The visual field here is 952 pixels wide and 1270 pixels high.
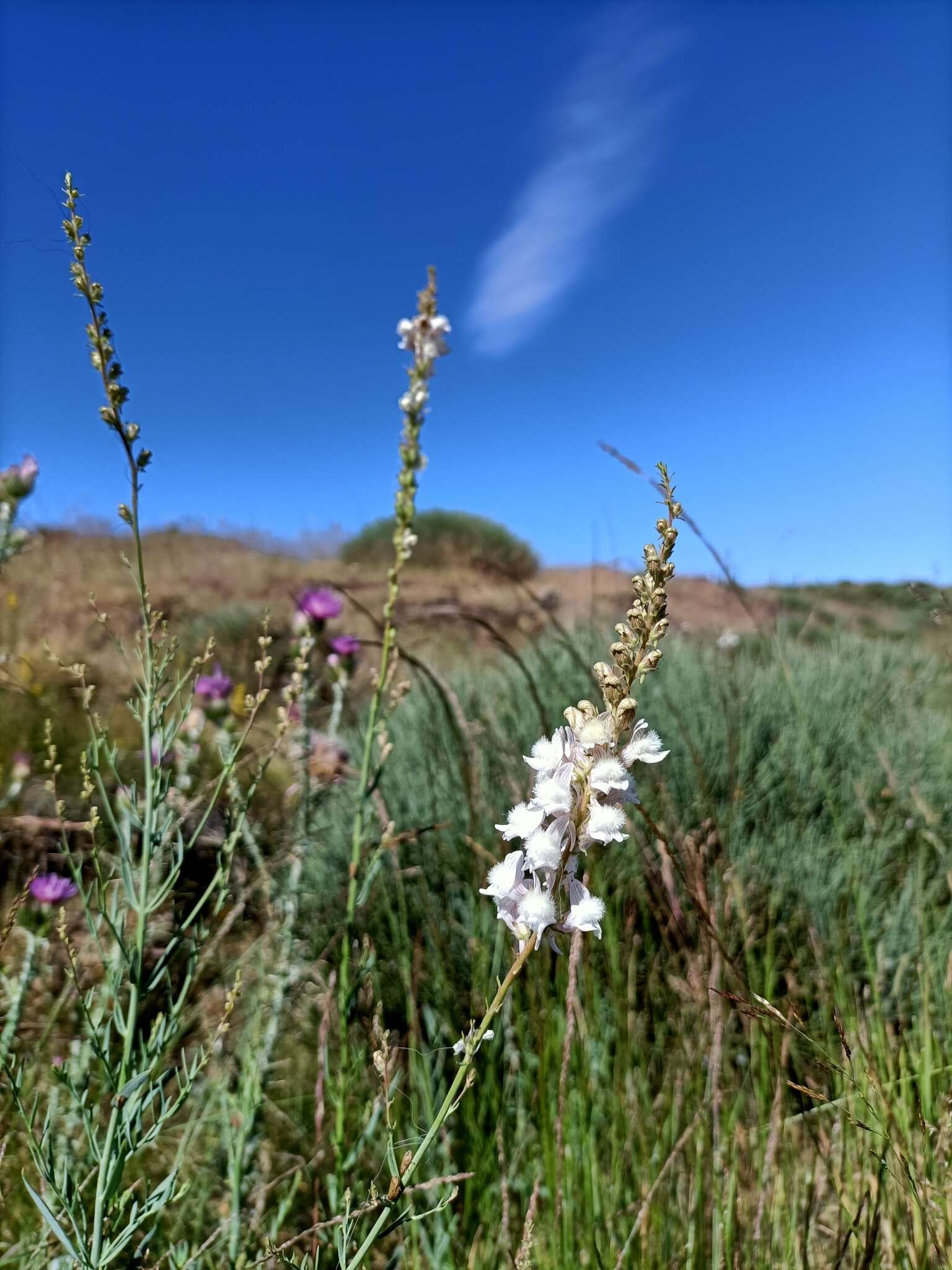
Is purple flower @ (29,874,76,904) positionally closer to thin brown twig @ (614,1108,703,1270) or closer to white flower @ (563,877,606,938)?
thin brown twig @ (614,1108,703,1270)

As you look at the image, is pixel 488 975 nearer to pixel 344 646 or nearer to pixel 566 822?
pixel 344 646

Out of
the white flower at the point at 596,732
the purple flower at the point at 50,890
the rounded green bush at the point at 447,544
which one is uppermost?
the rounded green bush at the point at 447,544

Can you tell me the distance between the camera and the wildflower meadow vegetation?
0.87 metres

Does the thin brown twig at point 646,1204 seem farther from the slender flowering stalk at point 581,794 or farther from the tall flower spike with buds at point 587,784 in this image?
the tall flower spike with buds at point 587,784

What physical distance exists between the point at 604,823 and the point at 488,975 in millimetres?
1401

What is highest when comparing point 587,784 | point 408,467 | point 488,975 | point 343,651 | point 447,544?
point 447,544

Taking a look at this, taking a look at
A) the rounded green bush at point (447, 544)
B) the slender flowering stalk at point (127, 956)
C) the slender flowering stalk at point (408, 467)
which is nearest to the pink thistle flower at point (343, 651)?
the slender flowering stalk at point (408, 467)

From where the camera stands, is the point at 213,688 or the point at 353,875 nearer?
the point at 353,875

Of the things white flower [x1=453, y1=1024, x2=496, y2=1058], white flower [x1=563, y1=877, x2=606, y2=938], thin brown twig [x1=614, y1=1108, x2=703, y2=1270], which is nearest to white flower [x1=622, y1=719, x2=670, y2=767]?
white flower [x1=563, y1=877, x2=606, y2=938]

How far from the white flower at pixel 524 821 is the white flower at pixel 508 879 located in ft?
0.06

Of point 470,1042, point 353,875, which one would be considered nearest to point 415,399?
point 353,875

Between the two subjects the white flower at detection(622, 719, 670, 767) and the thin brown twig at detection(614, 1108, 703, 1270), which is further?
the thin brown twig at detection(614, 1108, 703, 1270)

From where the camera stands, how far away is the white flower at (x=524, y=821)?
24.6 inches

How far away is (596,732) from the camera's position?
2.02 feet
